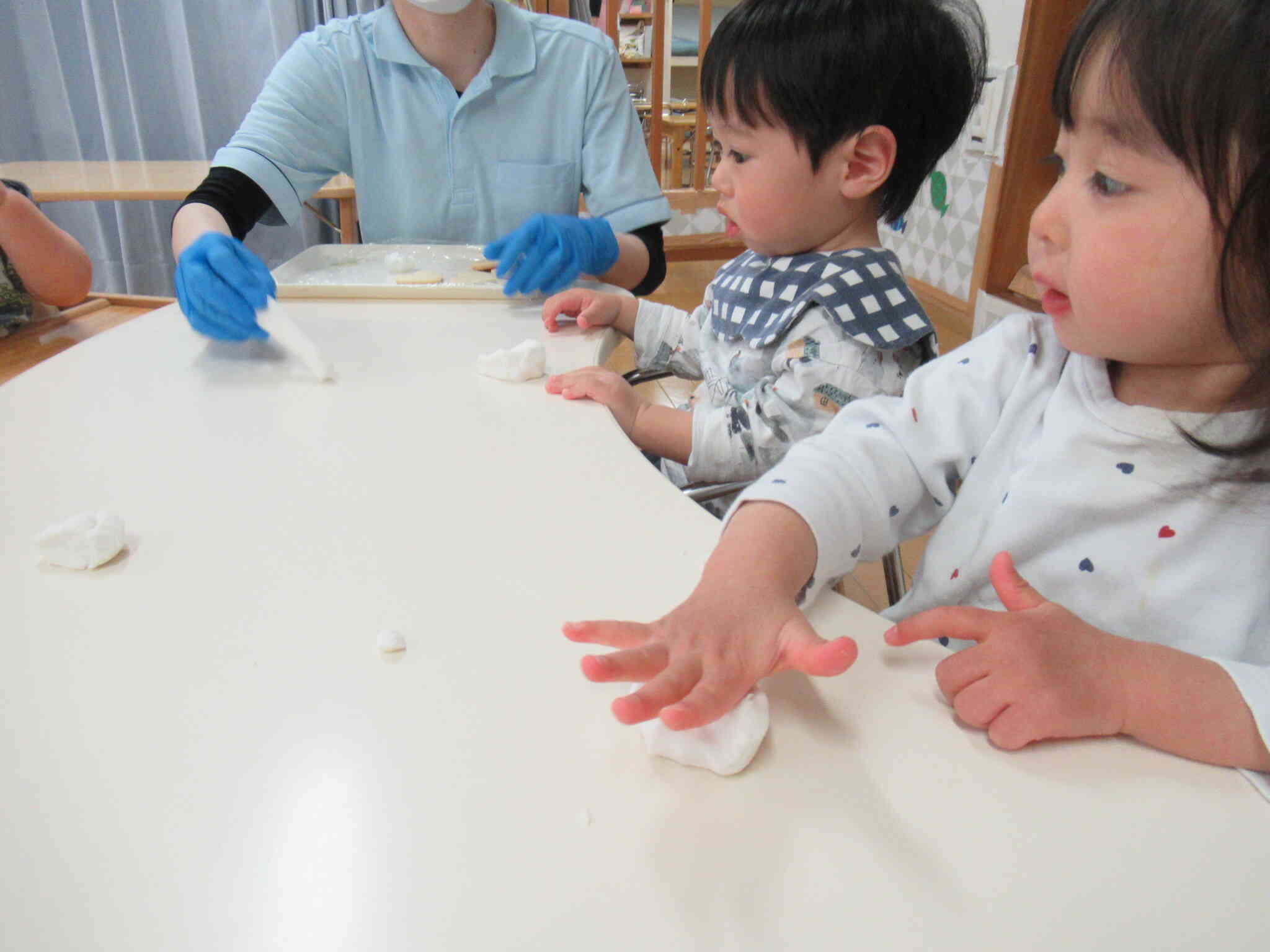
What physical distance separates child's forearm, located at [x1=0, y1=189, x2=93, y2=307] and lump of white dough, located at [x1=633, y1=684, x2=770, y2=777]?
133 cm

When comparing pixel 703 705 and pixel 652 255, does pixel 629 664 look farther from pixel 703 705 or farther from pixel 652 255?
pixel 652 255

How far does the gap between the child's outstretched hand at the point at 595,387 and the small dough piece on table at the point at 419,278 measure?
0.36 metres

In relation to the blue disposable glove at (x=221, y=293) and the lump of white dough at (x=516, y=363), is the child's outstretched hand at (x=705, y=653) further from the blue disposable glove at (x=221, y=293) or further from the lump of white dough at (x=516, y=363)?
the blue disposable glove at (x=221, y=293)

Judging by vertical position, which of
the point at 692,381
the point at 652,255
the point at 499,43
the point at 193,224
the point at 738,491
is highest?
the point at 499,43

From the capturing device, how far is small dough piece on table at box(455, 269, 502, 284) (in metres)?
1.09

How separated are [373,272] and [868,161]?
2.17 feet

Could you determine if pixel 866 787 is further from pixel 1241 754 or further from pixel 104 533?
pixel 104 533

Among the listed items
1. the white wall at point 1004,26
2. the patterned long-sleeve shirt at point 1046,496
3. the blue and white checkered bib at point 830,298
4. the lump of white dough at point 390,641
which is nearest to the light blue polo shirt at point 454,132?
the blue and white checkered bib at point 830,298

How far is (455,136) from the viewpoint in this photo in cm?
136

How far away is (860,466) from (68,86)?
2.90m

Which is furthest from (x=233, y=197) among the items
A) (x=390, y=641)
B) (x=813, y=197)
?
(x=390, y=641)

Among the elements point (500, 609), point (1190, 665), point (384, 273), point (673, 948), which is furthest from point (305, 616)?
point (384, 273)

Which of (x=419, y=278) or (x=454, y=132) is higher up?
(x=454, y=132)

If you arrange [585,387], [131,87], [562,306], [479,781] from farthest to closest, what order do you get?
[131,87] < [562,306] < [585,387] < [479,781]
